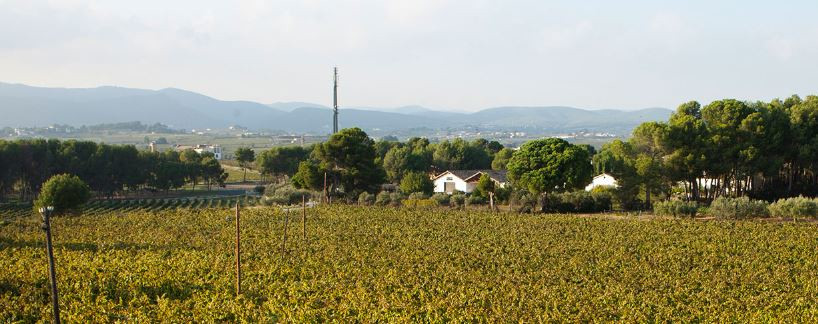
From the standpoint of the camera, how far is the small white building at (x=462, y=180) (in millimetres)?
58625

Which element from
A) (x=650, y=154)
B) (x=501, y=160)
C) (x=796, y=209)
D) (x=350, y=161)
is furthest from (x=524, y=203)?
(x=501, y=160)

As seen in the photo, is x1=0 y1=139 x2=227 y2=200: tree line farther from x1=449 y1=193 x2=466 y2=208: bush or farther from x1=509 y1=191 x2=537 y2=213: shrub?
x1=509 y1=191 x2=537 y2=213: shrub

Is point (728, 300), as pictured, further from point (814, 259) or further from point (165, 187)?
point (165, 187)

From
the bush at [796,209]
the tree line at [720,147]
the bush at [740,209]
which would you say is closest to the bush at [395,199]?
the tree line at [720,147]

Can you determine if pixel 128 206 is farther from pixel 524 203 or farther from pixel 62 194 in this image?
pixel 524 203

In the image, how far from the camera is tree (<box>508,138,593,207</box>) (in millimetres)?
42031

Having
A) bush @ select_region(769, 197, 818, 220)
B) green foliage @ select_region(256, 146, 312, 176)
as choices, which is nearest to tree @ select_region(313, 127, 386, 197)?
bush @ select_region(769, 197, 818, 220)

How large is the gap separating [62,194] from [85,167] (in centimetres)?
2255

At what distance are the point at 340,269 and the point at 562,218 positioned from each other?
16692 mm

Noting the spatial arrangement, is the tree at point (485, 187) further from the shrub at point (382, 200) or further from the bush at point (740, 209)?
the bush at point (740, 209)

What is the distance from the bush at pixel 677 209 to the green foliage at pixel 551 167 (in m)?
6.54

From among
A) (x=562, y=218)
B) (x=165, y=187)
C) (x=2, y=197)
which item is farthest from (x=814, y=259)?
(x=2, y=197)

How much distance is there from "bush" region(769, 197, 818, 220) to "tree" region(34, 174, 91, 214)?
4350 centimetres

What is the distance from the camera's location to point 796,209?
3359 centimetres
